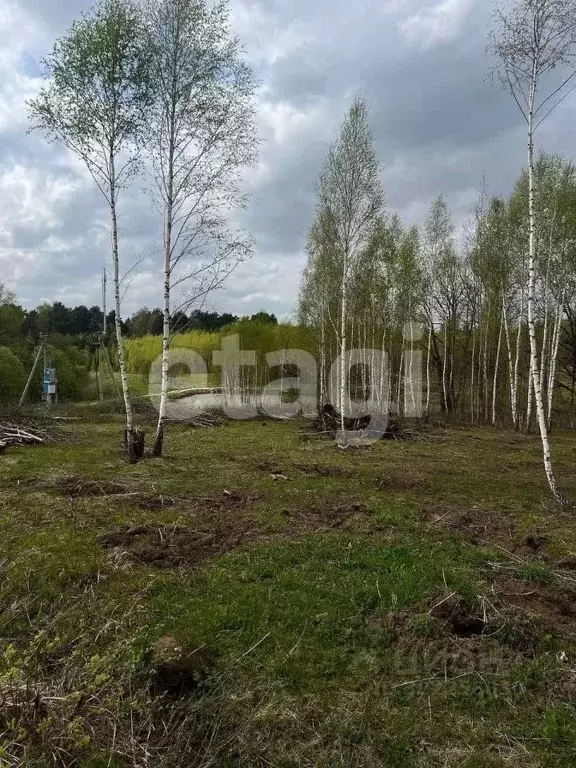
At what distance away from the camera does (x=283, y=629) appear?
144 inches

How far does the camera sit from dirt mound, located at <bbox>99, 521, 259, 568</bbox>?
498cm

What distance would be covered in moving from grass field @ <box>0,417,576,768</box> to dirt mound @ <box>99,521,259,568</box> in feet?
0.09

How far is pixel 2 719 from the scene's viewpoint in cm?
257

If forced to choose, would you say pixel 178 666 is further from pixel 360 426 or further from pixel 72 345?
pixel 72 345

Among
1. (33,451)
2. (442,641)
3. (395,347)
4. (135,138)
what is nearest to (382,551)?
(442,641)

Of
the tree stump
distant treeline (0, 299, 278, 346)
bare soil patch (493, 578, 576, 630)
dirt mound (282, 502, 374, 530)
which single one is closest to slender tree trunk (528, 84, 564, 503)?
dirt mound (282, 502, 374, 530)

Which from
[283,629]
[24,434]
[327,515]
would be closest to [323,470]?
[327,515]

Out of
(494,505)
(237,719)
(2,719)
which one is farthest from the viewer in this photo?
(494,505)

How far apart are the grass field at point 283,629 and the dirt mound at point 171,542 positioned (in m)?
0.03

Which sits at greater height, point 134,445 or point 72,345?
point 72,345

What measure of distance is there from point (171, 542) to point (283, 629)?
2134 mm

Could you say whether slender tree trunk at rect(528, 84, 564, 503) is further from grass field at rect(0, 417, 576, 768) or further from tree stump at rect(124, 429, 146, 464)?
tree stump at rect(124, 429, 146, 464)

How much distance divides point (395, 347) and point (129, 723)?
23.2 metres

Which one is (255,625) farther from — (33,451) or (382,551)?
(33,451)
